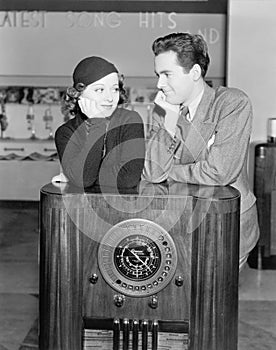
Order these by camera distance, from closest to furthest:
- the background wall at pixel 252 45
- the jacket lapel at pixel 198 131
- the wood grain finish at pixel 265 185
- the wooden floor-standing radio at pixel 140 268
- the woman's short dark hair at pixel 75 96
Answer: the wooden floor-standing radio at pixel 140 268, the woman's short dark hair at pixel 75 96, the jacket lapel at pixel 198 131, the wood grain finish at pixel 265 185, the background wall at pixel 252 45

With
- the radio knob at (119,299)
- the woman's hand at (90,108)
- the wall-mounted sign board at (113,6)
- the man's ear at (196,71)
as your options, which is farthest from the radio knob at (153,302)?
the wall-mounted sign board at (113,6)

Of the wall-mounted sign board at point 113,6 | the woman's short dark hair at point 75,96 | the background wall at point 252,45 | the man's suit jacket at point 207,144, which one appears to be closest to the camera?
the woman's short dark hair at point 75,96

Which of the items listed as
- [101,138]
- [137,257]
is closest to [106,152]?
[101,138]

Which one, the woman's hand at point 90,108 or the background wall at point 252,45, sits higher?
the background wall at point 252,45

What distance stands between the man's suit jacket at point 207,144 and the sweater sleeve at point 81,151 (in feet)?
0.85

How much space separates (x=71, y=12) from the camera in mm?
8156

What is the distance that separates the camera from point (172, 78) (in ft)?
10.5

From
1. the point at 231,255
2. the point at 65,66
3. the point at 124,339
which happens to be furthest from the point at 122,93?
the point at 65,66

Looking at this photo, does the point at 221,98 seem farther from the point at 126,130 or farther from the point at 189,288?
the point at 189,288

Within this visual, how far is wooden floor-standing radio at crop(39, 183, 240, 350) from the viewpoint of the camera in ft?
9.82

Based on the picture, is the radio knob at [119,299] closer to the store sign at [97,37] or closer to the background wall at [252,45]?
the background wall at [252,45]

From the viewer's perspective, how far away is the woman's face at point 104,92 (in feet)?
10.1

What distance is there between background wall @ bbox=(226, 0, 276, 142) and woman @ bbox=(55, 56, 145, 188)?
2958 millimetres

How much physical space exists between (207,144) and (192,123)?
112 mm
